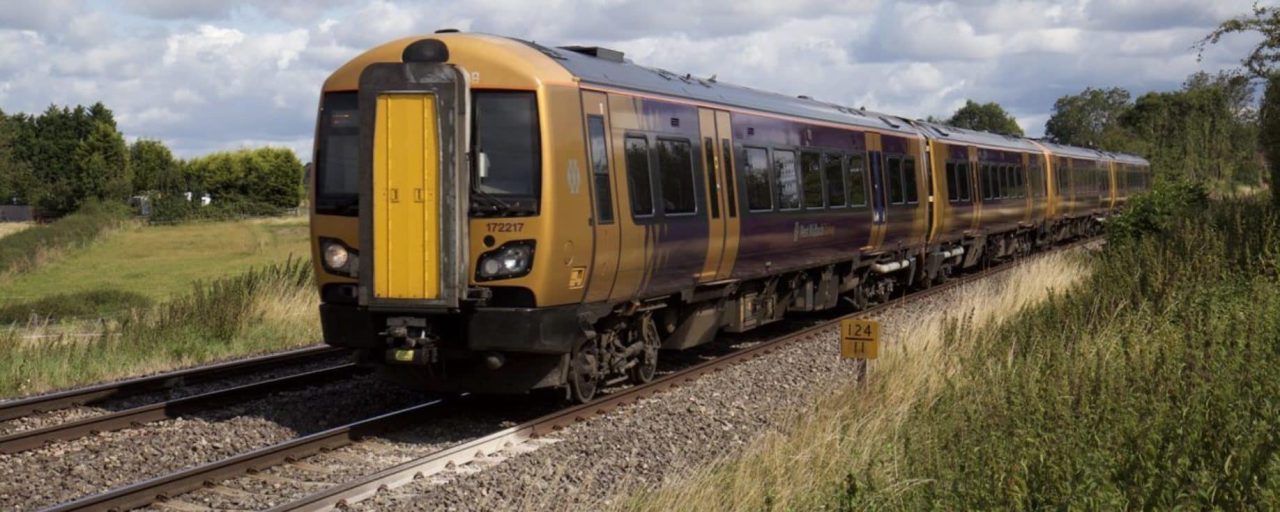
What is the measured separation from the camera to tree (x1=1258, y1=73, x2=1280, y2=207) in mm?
18127

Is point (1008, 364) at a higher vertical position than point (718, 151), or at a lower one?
lower

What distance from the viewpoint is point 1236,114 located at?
36.9m

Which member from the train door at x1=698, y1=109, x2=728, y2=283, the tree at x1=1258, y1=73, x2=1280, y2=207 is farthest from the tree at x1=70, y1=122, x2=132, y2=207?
the train door at x1=698, y1=109, x2=728, y2=283

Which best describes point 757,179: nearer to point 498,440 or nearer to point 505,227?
point 505,227

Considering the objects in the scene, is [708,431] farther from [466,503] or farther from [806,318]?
[806,318]

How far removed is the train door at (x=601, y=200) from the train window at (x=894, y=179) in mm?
8794

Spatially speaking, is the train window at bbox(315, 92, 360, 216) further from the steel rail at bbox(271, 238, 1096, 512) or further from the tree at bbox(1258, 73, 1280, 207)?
the tree at bbox(1258, 73, 1280, 207)

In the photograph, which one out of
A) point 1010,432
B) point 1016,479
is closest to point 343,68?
point 1010,432

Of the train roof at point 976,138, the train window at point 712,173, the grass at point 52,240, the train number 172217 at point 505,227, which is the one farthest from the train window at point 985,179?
the grass at point 52,240

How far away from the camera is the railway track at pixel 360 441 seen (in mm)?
7441

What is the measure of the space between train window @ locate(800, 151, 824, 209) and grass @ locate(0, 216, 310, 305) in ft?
52.6

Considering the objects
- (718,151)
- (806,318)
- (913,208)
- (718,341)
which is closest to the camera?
(718,151)

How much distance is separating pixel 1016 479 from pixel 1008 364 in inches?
154

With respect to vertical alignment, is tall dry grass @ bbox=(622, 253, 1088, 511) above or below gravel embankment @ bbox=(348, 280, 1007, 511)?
above
